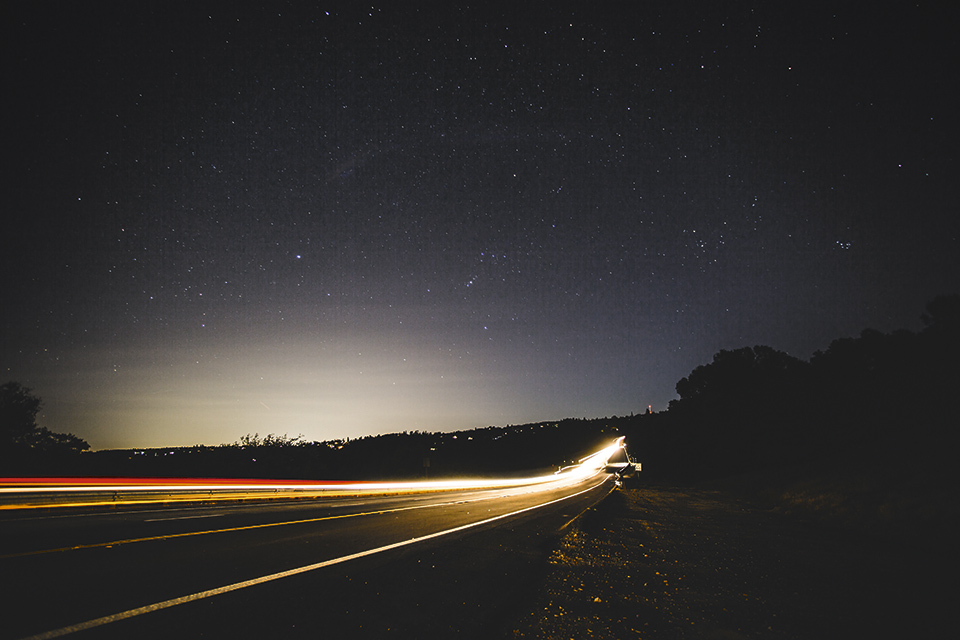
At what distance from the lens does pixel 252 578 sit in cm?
661

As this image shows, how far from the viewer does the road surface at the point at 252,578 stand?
5.03m

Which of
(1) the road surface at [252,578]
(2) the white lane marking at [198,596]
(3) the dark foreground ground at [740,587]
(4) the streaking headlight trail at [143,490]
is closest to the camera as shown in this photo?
(2) the white lane marking at [198,596]

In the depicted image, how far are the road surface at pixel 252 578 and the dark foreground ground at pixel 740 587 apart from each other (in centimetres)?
94

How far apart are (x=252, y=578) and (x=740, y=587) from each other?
7.08 metres

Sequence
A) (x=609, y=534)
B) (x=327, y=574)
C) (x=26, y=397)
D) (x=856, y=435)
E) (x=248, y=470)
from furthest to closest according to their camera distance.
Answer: (x=248, y=470) → (x=26, y=397) → (x=856, y=435) → (x=609, y=534) → (x=327, y=574)

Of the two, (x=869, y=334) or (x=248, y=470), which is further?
(x=248, y=470)

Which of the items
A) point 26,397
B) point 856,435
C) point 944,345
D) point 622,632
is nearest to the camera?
point 622,632

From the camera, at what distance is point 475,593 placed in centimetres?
655

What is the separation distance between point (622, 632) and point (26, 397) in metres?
74.7

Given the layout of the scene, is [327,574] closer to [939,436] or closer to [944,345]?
[939,436]

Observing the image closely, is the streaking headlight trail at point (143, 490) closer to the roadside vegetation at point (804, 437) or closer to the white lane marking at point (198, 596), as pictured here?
the white lane marking at point (198, 596)

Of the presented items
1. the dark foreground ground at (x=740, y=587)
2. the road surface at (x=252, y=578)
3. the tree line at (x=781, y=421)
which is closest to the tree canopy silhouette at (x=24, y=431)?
the tree line at (x=781, y=421)

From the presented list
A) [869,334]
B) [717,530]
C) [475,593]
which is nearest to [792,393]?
[869,334]

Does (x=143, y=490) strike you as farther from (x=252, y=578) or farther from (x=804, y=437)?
(x=804, y=437)
